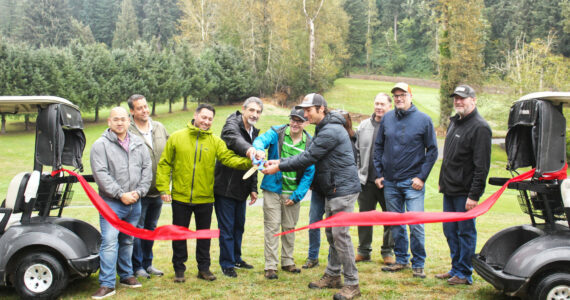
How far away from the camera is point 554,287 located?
180 inches

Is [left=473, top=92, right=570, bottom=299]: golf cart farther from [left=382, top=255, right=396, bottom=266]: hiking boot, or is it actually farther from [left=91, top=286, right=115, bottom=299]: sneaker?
[left=91, top=286, right=115, bottom=299]: sneaker

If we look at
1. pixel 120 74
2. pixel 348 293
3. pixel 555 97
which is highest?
pixel 120 74

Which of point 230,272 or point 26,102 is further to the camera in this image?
point 230,272

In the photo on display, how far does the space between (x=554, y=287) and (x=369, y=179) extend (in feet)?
9.82

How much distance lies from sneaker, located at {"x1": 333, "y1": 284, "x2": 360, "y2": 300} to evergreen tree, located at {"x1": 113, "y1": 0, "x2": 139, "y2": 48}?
74.4 meters

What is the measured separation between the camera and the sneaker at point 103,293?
526cm

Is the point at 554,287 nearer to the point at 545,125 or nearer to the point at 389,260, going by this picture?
the point at 545,125

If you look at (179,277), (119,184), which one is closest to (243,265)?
(179,277)

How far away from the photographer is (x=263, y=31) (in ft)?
149

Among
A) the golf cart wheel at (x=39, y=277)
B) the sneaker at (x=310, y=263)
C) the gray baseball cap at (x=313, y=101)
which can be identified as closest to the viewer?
the golf cart wheel at (x=39, y=277)

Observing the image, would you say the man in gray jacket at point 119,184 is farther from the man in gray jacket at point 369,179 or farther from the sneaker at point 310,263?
the man in gray jacket at point 369,179

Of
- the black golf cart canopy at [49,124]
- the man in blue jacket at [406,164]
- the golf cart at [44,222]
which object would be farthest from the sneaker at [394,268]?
the black golf cart canopy at [49,124]

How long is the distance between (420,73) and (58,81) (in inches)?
2323

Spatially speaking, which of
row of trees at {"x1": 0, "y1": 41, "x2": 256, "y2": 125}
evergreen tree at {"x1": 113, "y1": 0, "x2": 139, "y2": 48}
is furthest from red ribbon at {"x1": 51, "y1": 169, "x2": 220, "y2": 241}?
evergreen tree at {"x1": 113, "y1": 0, "x2": 139, "y2": 48}
